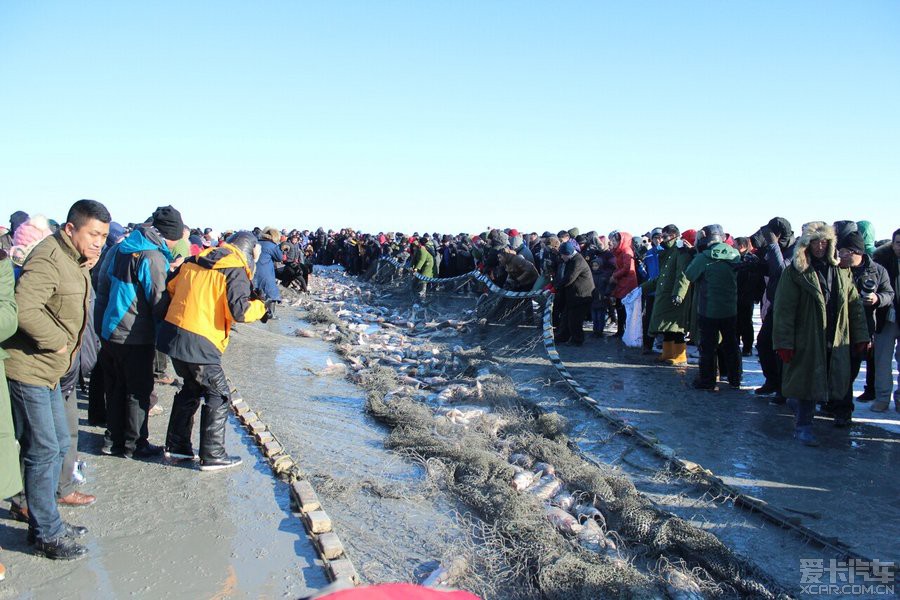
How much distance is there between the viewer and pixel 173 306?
4.21 metres

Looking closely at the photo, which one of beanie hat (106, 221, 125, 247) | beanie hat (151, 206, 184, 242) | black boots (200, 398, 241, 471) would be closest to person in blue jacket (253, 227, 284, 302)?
beanie hat (106, 221, 125, 247)

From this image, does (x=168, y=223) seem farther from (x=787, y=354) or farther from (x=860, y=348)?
(x=860, y=348)

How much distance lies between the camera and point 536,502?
4.20 m

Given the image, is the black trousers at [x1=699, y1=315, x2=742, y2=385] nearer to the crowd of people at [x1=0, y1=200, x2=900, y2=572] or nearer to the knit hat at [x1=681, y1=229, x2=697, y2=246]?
the crowd of people at [x1=0, y1=200, x2=900, y2=572]

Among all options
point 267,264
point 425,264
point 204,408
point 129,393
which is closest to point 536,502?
point 204,408

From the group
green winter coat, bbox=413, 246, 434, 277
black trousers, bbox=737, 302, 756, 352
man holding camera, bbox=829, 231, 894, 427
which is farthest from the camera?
green winter coat, bbox=413, 246, 434, 277

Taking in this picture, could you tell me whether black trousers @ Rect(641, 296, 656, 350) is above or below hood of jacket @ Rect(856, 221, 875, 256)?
below

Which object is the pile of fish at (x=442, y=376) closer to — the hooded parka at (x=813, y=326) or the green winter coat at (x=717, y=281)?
the hooded parka at (x=813, y=326)

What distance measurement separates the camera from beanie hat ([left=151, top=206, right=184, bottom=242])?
489 cm

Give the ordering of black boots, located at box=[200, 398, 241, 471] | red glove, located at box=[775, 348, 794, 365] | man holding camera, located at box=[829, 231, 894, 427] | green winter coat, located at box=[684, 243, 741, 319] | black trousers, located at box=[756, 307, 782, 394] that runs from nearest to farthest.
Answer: black boots, located at box=[200, 398, 241, 471] → red glove, located at box=[775, 348, 794, 365] → man holding camera, located at box=[829, 231, 894, 427] → black trousers, located at box=[756, 307, 782, 394] → green winter coat, located at box=[684, 243, 741, 319]

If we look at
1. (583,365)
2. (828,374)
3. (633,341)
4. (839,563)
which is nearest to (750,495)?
(839,563)

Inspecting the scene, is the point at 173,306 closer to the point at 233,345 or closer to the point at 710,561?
Result: the point at 710,561

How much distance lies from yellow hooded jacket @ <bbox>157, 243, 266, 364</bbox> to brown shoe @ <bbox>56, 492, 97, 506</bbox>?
97cm

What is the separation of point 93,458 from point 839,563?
16.2 feet
